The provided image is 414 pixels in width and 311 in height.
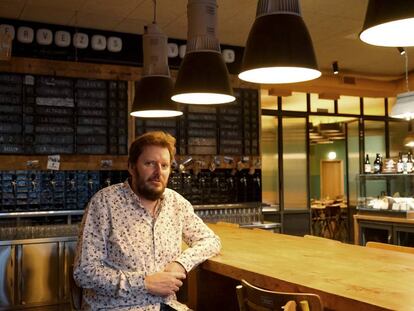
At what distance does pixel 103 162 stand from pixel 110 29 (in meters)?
1.63

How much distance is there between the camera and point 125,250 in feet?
7.66

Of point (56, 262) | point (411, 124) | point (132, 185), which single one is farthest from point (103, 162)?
point (411, 124)

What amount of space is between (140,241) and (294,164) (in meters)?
5.86

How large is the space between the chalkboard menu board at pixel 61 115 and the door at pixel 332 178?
10021mm

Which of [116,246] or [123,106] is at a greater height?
[123,106]

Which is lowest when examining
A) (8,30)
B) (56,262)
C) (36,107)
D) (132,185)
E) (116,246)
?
(56,262)

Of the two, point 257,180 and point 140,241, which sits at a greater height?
point 257,180

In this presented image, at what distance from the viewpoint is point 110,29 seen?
5.99 metres

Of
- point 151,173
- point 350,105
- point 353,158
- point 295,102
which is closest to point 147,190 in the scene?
point 151,173

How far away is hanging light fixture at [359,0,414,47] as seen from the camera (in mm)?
1790

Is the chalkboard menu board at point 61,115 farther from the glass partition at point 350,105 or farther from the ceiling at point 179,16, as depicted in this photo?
the glass partition at point 350,105

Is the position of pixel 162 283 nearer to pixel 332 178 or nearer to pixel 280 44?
pixel 280 44

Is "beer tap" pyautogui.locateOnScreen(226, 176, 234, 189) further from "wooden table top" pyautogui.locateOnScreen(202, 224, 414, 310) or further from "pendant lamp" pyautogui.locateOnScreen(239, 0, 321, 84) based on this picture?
"pendant lamp" pyautogui.locateOnScreen(239, 0, 321, 84)

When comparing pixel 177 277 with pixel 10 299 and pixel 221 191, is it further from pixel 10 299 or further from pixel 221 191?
pixel 221 191
